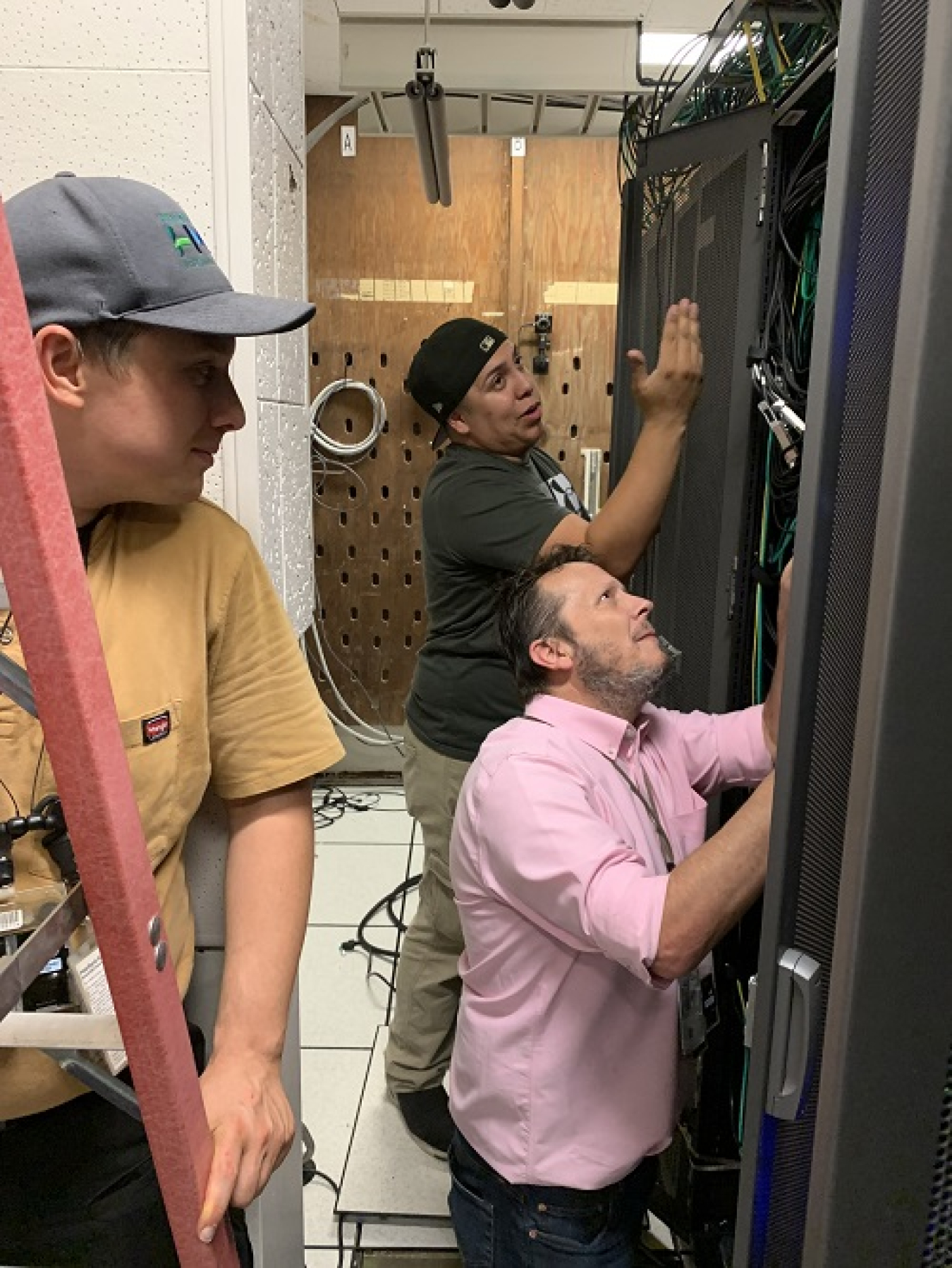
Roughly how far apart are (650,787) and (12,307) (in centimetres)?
120

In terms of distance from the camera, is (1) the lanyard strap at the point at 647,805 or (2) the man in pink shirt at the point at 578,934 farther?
(1) the lanyard strap at the point at 647,805

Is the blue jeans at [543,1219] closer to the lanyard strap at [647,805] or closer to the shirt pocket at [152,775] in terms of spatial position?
the lanyard strap at [647,805]

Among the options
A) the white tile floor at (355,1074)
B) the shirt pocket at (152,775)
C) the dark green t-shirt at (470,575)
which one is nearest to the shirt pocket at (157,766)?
the shirt pocket at (152,775)

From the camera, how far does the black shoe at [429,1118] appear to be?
2258 mm

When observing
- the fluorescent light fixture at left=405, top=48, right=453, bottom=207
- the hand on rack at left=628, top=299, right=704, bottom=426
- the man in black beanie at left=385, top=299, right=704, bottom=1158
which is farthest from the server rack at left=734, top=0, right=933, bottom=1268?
the fluorescent light fixture at left=405, top=48, right=453, bottom=207

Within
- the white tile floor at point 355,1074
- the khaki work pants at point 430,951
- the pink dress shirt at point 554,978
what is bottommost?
the white tile floor at point 355,1074

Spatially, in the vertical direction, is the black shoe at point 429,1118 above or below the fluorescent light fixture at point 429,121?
below

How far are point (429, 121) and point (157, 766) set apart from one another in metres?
2.01

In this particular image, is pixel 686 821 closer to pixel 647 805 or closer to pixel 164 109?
pixel 647 805

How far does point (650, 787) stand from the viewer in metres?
1.46

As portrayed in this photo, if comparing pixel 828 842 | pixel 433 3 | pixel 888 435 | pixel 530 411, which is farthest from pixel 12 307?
pixel 433 3

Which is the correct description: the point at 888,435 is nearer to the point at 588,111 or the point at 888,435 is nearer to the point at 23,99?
the point at 23,99

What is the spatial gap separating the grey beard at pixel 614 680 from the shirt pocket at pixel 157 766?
26.1 inches

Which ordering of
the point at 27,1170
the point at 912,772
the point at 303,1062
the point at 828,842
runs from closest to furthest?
the point at 912,772
the point at 828,842
the point at 27,1170
the point at 303,1062
